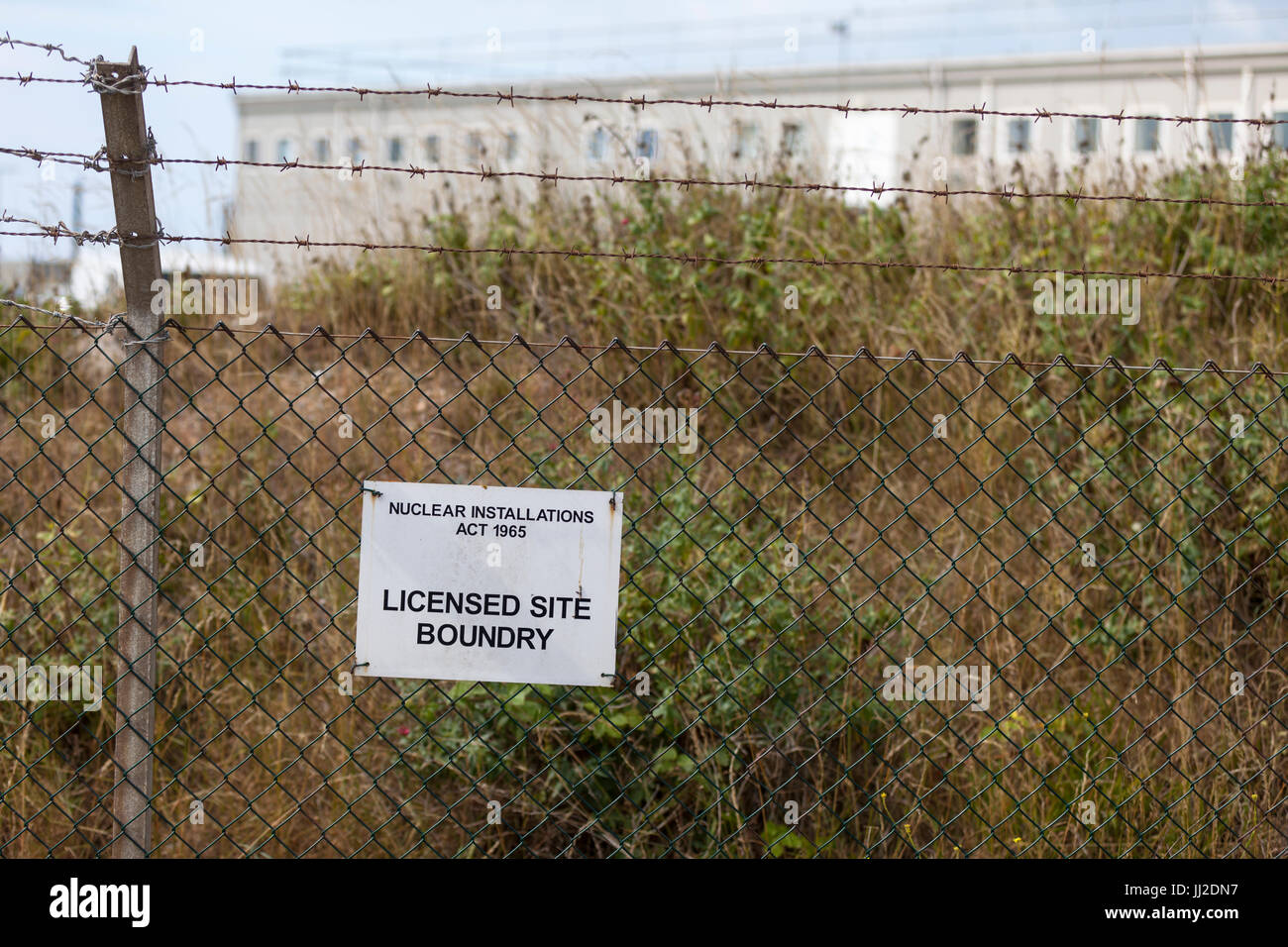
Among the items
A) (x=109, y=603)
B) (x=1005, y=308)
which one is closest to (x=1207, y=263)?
(x=1005, y=308)

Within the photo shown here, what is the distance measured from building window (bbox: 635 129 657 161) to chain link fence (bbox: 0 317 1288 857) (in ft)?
6.45

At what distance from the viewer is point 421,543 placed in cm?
249

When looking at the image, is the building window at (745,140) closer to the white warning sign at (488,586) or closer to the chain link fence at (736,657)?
the chain link fence at (736,657)

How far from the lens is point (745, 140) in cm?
694

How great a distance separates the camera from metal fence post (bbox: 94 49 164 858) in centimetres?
253

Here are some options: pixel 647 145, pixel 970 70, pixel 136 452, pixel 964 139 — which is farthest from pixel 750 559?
pixel 970 70

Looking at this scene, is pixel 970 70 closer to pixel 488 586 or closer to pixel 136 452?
pixel 488 586

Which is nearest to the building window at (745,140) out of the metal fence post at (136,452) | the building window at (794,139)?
the building window at (794,139)

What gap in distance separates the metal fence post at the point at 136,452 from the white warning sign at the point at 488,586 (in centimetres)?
57

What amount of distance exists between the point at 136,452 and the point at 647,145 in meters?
4.74

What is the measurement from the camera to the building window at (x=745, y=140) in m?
6.48

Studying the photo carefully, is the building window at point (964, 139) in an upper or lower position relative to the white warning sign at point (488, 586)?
upper
